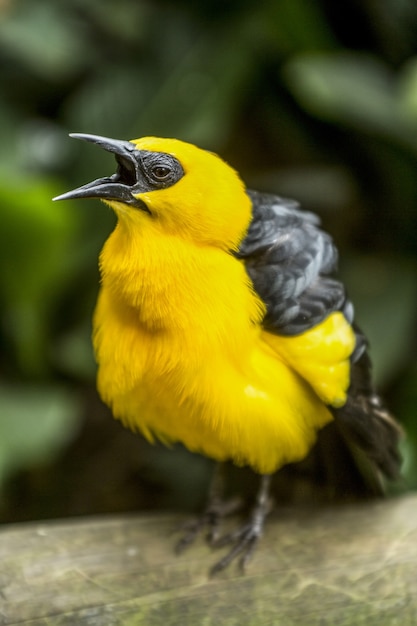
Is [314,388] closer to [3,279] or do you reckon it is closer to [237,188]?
[237,188]

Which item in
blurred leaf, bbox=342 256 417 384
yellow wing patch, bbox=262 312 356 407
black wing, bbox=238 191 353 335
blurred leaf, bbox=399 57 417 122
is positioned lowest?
blurred leaf, bbox=342 256 417 384

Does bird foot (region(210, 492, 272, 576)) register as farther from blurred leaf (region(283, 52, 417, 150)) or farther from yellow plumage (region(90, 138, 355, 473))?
blurred leaf (region(283, 52, 417, 150))

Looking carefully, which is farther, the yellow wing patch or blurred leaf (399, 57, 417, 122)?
blurred leaf (399, 57, 417, 122)

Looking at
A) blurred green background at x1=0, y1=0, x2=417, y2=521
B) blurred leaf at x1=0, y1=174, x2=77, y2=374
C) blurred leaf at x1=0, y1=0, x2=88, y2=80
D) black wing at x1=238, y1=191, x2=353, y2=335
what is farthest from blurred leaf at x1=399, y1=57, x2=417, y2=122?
blurred leaf at x1=0, y1=0, x2=88, y2=80

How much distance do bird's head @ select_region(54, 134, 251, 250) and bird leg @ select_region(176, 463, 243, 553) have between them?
767 mm

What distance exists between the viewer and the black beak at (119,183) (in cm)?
150

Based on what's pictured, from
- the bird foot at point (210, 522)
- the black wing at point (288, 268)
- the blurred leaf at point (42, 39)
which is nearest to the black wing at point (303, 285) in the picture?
the black wing at point (288, 268)

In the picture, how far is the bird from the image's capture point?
1573 mm

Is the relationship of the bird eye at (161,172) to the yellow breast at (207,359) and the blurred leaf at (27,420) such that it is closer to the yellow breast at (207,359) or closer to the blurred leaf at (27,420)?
the yellow breast at (207,359)

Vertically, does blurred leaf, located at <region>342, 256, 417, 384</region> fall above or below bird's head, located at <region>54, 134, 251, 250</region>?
below

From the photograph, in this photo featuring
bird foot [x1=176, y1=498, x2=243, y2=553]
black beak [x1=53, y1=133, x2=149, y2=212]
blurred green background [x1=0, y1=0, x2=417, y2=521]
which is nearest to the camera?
black beak [x1=53, y1=133, x2=149, y2=212]

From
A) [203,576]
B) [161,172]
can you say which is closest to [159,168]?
[161,172]

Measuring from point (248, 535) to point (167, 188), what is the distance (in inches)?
35.5

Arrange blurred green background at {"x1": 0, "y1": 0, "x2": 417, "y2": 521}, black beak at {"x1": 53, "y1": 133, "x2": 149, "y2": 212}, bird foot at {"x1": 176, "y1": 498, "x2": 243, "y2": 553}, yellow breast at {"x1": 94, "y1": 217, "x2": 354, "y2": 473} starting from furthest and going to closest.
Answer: blurred green background at {"x1": 0, "y1": 0, "x2": 417, "y2": 521}
bird foot at {"x1": 176, "y1": 498, "x2": 243, "y2": 553}
yellow breast at {"x1": 94, "y1": 217, "x2": 354, "y2": 473}
black beak at {"x1": 53, "y1": 133, "x2": 149, "y2": 212}
